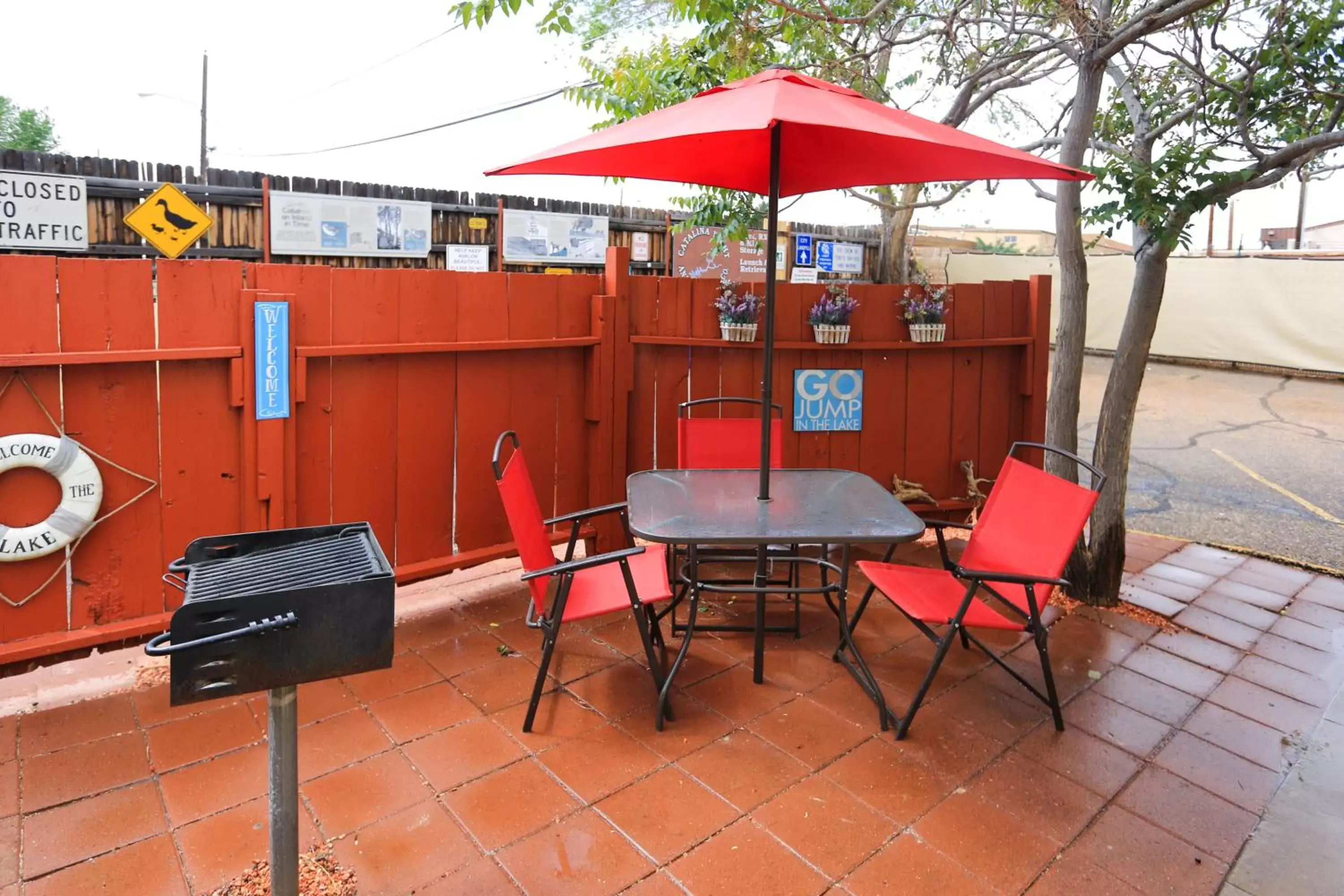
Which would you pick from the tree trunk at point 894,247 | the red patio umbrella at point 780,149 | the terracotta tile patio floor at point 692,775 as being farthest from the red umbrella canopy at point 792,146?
the tree trunk at point 894,247

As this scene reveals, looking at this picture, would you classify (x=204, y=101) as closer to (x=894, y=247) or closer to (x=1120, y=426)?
(x=894, y=247)

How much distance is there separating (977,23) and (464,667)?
466 cm

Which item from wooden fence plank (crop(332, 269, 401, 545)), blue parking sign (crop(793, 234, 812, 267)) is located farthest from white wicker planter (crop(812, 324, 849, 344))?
blue parking sign (crop(793, 234, 812, 267))

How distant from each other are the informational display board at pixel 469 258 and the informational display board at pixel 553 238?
0.87ft

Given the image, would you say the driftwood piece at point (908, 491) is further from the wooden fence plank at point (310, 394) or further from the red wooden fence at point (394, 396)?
the wooden fence plank at point (310, 394)

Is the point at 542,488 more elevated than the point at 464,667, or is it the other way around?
the point at 542,488

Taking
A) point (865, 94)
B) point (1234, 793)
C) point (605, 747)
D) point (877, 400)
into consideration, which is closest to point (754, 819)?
point (605, 747)

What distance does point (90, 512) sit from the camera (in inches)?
108

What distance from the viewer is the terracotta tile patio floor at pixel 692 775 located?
79.9 inches

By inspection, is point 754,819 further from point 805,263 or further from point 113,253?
point 805,263

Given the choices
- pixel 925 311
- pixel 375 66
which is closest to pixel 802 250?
pixel 925 311

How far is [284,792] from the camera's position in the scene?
157cm

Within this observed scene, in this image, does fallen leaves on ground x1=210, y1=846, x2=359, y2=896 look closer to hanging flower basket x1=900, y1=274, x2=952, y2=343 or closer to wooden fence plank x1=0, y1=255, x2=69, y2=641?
wooden fence plank x1=0, y1=255, x2=69, y2=641

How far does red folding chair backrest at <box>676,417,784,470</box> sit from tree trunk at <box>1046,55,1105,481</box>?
1492mm
